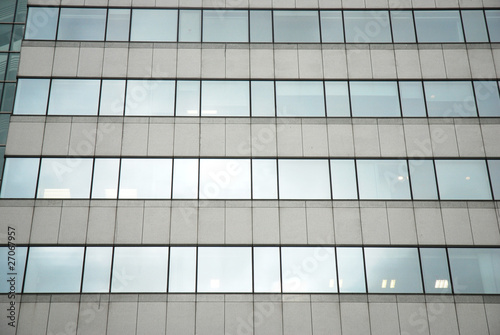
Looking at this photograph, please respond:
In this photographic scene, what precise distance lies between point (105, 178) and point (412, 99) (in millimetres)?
15418

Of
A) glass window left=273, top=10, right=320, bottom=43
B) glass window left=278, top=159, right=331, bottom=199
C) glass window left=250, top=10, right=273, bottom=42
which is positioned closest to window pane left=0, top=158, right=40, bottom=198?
glass window left=278, top=159, right=331, bottom=199

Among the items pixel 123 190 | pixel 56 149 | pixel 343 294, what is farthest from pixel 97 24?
pixel 343 294

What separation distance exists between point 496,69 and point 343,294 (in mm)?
13863

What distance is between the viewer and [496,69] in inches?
852

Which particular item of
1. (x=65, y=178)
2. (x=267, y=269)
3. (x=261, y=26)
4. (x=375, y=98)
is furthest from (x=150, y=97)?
(x=375, y=98)

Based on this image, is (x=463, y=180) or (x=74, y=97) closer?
(x=463, y=180)

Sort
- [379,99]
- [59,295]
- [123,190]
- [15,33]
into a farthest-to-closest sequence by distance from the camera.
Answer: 1. [15,33]
2. [379,99]
3. [123,190]
4. [59,295]

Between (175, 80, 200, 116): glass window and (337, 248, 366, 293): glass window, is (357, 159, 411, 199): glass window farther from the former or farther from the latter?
(175, 80, 200, 116): glass window

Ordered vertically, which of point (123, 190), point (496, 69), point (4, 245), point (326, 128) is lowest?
point (4, 245)

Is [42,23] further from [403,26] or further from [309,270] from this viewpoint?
[403,26]

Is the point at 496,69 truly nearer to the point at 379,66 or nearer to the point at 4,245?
the point at 379,66

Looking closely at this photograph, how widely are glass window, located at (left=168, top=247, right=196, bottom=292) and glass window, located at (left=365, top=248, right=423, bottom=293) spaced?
24.9 ft

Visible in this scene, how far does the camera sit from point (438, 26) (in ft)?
74.4

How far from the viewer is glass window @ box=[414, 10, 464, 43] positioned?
883 inches
